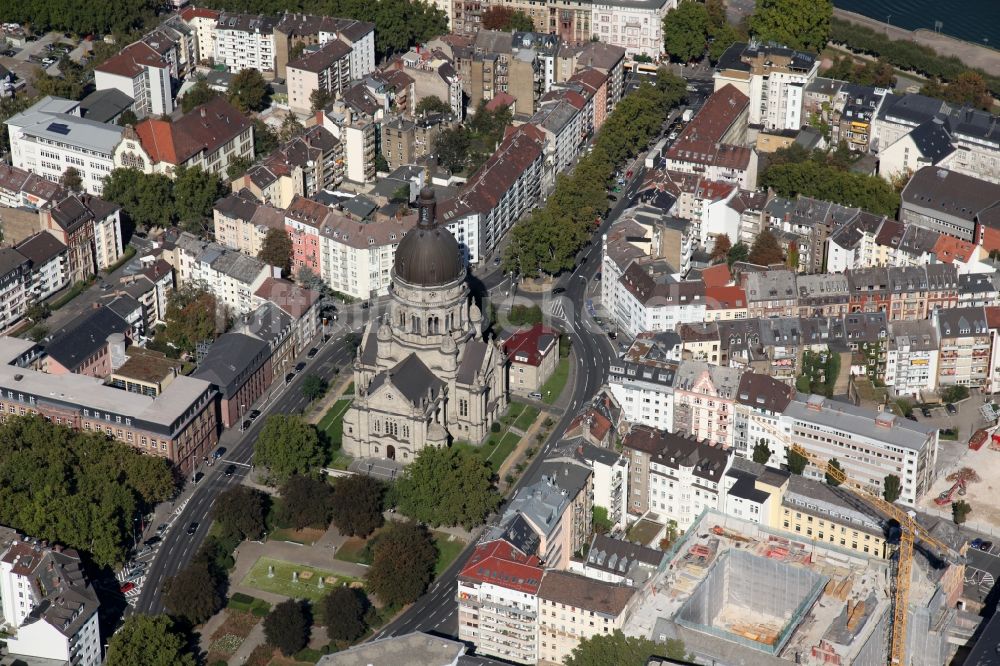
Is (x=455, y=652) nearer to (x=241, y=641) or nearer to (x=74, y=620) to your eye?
(x=241, y=641)

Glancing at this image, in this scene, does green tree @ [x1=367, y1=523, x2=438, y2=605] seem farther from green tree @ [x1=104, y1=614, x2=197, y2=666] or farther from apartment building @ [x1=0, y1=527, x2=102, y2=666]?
A: apartment building @ [x1=0, y1=527, x2=102, y2=666]

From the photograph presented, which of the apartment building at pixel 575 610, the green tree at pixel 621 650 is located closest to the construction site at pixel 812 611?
the green tree at pixel 621 650

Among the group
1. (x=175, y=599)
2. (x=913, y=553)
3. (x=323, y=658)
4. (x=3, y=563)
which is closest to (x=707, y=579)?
(x=913, y=553)

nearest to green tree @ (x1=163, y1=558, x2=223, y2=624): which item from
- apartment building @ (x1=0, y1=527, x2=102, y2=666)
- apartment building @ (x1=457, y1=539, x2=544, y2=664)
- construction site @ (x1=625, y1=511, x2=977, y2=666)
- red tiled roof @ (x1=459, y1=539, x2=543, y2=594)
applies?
apartment building @ (x1=0, y1=527, x2=102, y2=666)

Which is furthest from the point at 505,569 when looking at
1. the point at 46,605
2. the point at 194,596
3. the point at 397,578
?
the point at 46,605

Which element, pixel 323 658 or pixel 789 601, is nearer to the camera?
pixel 323 658

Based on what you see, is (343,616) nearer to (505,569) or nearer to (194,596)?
(194,596)

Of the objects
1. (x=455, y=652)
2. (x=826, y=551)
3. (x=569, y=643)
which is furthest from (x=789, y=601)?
(x=455, y=652)
